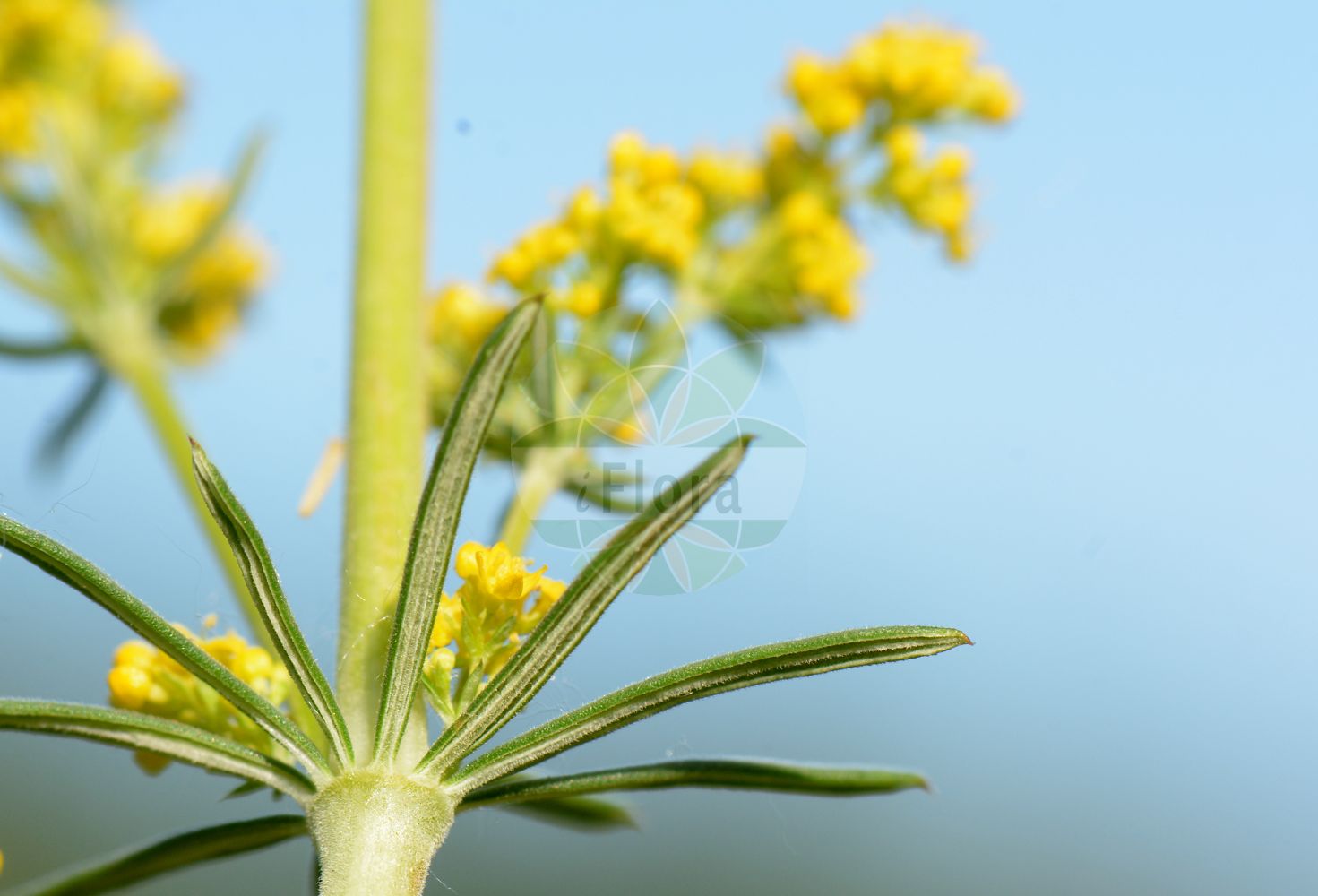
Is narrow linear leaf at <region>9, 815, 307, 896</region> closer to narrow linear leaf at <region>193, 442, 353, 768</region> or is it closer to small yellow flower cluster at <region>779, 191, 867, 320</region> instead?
narrow linear leaf at <region>193, 442, 353, 768</region>

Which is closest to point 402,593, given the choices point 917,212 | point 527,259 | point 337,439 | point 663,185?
point 337,439

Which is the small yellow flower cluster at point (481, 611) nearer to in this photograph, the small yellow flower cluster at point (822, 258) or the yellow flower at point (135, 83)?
the small yellow flower cluster at point (822, 258)

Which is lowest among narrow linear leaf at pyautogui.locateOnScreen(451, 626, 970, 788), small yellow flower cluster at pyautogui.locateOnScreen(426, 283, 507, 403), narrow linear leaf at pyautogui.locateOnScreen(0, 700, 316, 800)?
narrow linear leaf at pyautogui.locateOnScreen(0, 700, 316, 800)

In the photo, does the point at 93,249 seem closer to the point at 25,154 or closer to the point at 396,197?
the point at 25,154

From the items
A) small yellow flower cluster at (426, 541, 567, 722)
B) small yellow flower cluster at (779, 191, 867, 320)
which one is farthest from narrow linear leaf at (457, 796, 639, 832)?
small yellow flower cluster at (779, 191, 867, 320)

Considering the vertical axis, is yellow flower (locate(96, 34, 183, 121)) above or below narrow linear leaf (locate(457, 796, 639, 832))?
above

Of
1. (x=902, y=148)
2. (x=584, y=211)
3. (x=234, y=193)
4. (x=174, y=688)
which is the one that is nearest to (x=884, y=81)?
(x=902, y=148)
